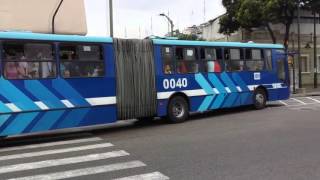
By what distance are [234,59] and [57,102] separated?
8.26m

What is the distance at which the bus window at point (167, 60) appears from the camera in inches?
693

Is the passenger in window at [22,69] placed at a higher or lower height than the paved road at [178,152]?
higher

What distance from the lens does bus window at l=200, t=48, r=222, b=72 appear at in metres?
19.1

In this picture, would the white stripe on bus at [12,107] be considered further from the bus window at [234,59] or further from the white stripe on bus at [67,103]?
the bus window at [234,59]

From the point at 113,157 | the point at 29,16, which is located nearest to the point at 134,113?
the point at 113,157

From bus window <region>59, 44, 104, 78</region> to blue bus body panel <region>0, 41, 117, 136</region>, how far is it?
0.17 metres

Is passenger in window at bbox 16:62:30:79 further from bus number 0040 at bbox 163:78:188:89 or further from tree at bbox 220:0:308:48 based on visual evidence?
tree at bbox 220:0:308:48

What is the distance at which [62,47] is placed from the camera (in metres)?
14.5

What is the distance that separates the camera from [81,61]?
15.0 m

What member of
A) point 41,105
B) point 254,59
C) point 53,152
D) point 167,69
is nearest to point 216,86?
point 167,69

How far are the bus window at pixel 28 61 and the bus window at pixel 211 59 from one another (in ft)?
20.9

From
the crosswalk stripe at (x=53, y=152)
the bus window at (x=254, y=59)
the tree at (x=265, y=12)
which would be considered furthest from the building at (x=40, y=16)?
the crosswalk stripe at (x=53, y=152)

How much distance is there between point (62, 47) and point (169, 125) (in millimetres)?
4535

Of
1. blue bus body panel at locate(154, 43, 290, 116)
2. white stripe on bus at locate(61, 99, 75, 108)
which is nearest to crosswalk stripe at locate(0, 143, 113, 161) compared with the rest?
white stripe on bus at locate(61, 99, 75, 108)
